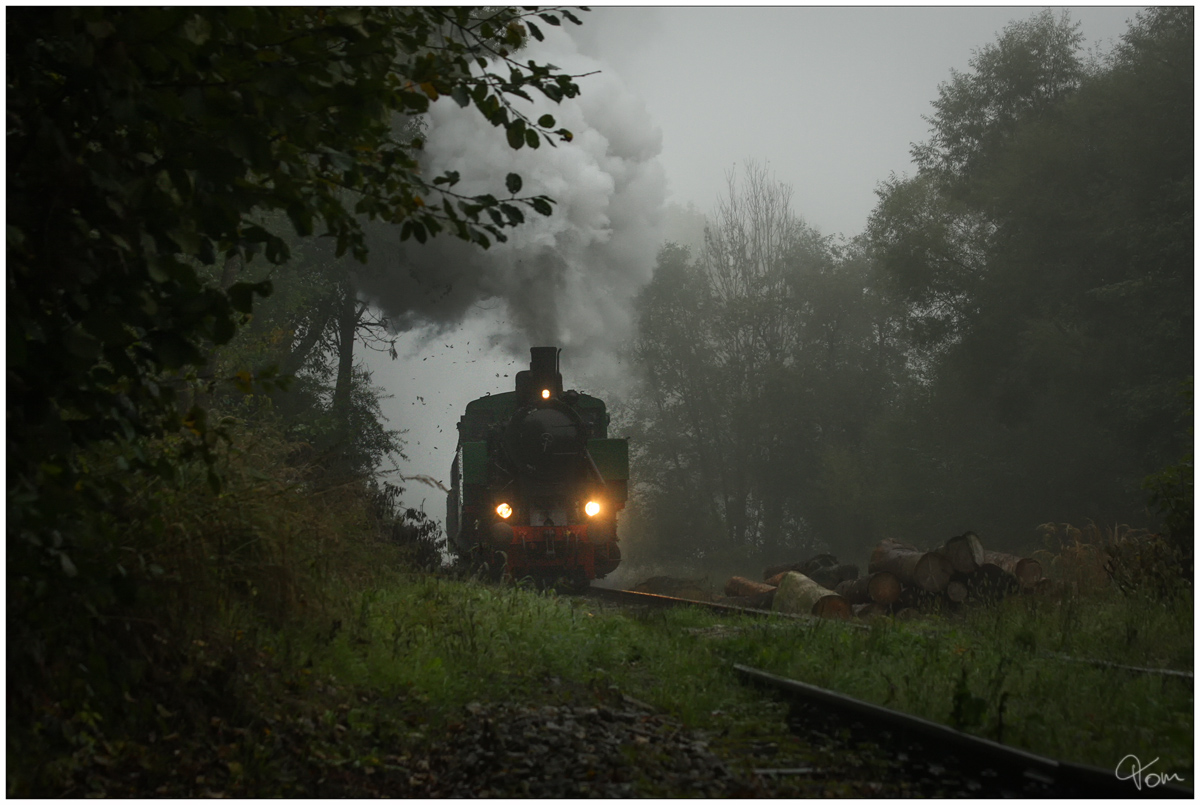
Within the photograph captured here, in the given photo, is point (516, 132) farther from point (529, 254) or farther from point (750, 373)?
point (750, 373)

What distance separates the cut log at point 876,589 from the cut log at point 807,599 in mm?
805

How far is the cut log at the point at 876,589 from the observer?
36.3 feet

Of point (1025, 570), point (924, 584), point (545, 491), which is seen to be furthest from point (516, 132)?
point (545, 491)

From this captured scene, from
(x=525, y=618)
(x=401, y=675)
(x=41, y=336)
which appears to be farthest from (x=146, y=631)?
(x=525, y=618)

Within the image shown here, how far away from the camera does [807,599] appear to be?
10375mm

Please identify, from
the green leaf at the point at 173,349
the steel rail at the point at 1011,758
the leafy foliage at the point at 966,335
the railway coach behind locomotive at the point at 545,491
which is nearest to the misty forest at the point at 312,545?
the green leaf at the point at 173,349

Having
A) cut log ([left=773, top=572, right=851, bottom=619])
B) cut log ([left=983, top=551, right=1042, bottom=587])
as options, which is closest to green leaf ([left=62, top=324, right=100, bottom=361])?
cut log ([left=773, top=572, right=851, bottom=619])

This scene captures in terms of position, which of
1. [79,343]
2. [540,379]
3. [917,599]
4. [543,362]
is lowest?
[917,599]

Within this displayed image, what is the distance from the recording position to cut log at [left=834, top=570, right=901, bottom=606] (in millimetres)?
11055

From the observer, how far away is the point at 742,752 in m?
4.45

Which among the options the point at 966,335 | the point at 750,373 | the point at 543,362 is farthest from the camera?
the point at 750,373

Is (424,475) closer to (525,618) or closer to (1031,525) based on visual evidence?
(525,618)

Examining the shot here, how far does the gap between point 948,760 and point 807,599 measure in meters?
6.36

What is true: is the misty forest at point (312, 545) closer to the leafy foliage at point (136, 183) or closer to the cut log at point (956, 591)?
the leafy foliage at point (136, 183)
